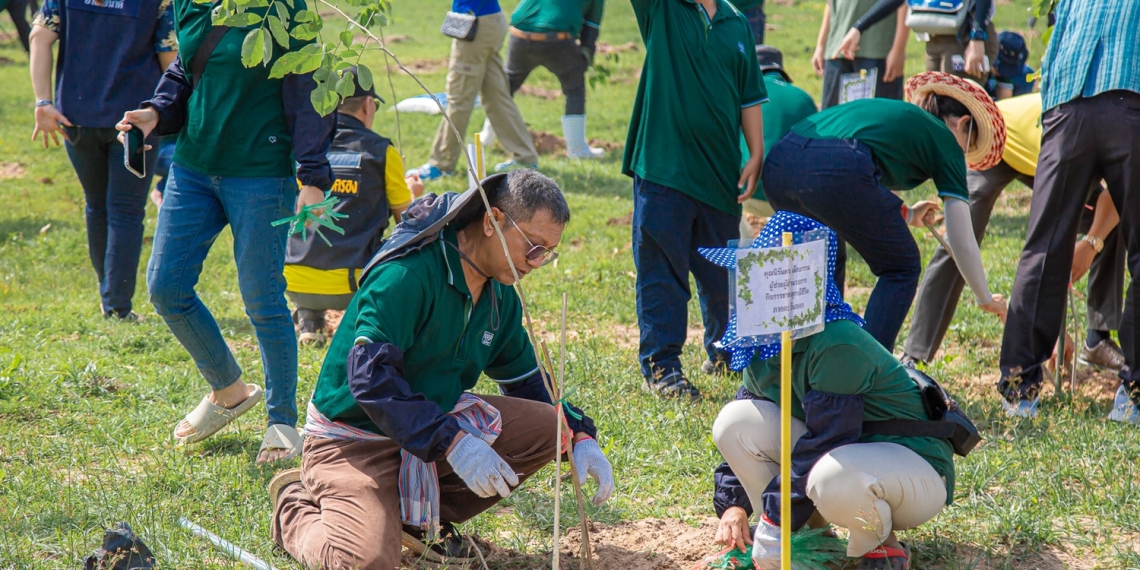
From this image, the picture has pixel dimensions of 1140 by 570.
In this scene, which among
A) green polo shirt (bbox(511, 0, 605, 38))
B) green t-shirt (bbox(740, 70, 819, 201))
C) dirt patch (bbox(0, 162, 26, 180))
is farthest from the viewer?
dirt patch (bbox(0, 162, 26, 180))

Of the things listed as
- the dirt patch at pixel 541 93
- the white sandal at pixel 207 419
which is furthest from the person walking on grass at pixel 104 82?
the dirt patch at pixel 541 93

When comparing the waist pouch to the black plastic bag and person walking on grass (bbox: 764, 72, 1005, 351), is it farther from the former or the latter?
the black plastic bag

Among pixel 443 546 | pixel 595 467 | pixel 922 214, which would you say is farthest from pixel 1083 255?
pixel 443 546

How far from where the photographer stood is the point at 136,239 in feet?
19.1

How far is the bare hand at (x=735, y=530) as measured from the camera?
3.10 m

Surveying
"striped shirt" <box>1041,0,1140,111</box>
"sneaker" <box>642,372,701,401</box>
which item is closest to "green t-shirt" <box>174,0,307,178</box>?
"sneaker" <box>642,372,701,401</box>

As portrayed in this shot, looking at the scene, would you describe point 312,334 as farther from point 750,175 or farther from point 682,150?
point 750,175

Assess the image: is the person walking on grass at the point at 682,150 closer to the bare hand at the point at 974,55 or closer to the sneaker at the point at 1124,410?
the sneaker at the point at 1124,410

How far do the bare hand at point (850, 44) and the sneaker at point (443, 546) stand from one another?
17.0 ft

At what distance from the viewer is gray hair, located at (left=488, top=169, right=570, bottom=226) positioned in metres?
2.94

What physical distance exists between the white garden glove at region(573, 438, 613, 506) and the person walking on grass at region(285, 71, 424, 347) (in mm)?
2573

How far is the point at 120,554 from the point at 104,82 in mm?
3490

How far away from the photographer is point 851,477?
9.37ft

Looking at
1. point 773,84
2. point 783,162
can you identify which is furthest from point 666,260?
point 773,84
